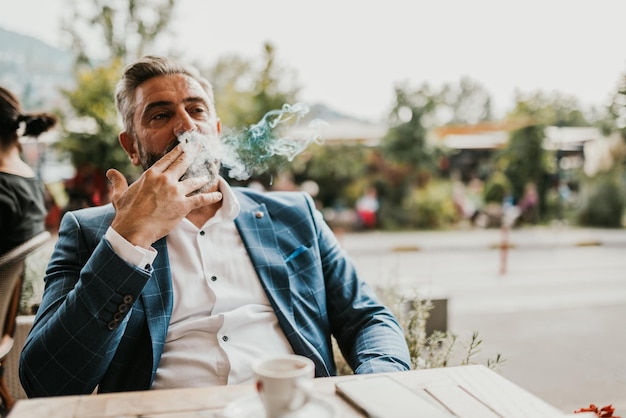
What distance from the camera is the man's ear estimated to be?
2.07 m

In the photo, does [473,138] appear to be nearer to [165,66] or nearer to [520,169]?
[520,169]

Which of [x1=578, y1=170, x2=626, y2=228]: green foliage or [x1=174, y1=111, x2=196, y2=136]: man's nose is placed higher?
[x1=174, y1=111, x2=196, y2=136]: man's nose

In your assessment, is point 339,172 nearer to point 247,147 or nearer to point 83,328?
point 247,147

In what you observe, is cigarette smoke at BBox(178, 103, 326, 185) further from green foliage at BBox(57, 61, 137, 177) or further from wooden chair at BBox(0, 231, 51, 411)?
green foliage at BBox(57, 61, 137, 177)

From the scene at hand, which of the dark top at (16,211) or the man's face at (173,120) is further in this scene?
the dark top at (16,211)

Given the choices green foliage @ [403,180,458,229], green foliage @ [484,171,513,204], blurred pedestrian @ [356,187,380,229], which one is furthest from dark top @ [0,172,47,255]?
green foliage @ [484,171,513,204]

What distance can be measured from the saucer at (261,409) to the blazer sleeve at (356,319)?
589mm

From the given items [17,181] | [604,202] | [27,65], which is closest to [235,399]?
[17,181]

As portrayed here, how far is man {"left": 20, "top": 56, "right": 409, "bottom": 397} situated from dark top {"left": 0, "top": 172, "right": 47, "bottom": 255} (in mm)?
951

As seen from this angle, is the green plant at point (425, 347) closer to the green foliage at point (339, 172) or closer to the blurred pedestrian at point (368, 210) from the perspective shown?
the blurred pedestrian at point (368, 210)

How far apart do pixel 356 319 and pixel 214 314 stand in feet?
1.70

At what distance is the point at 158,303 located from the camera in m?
1.64

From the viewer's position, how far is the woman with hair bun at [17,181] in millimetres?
2605

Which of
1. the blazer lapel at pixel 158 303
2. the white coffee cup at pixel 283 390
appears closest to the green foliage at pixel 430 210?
the blazer lapel at pixel 158 303
